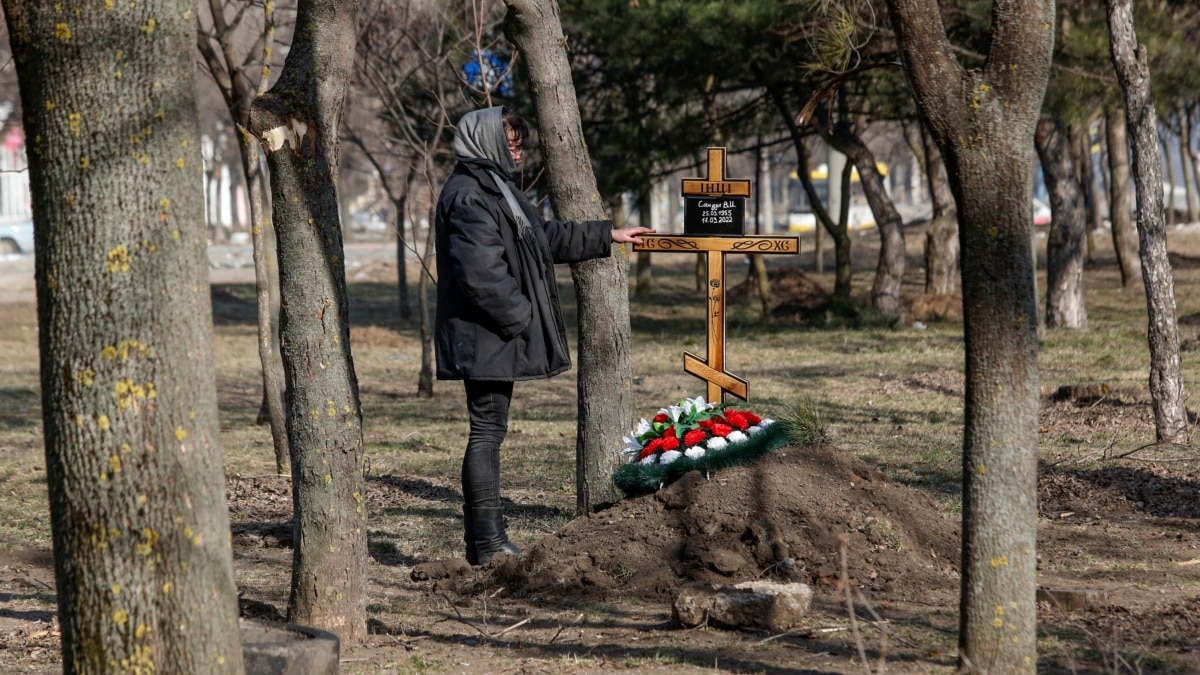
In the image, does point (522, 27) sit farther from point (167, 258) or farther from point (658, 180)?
point (658, 180)

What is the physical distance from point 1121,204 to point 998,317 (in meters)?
18.8

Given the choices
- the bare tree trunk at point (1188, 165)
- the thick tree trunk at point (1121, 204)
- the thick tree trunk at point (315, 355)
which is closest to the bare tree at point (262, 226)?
the thick tree trunk at point (315, 355)

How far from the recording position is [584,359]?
5.97 m

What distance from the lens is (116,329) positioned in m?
2.76

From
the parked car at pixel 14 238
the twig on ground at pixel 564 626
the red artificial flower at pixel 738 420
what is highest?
the parked car at pixel 14 238

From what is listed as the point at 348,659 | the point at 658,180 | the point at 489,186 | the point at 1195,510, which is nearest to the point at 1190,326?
the point at 658,180

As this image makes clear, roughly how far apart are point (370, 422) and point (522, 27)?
5.92m

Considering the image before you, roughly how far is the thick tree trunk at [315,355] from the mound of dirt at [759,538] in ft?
3.46

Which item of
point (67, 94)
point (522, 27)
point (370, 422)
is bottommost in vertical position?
point (370, 422)

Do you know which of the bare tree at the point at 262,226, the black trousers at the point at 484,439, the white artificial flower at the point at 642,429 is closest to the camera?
the black trousers at the point at 484,439

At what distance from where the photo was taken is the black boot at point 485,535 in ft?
17.9

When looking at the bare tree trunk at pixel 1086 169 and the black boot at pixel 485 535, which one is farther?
the bare tree trunk at pixel 1086 169

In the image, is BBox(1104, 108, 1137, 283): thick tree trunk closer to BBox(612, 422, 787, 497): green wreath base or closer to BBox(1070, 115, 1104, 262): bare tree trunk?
BBox(1070, 115, 1104, 262): bare tree trunk

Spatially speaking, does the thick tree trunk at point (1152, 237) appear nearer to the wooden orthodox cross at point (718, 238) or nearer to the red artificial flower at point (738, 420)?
the wooden orthodox cross at point (718, 238)
